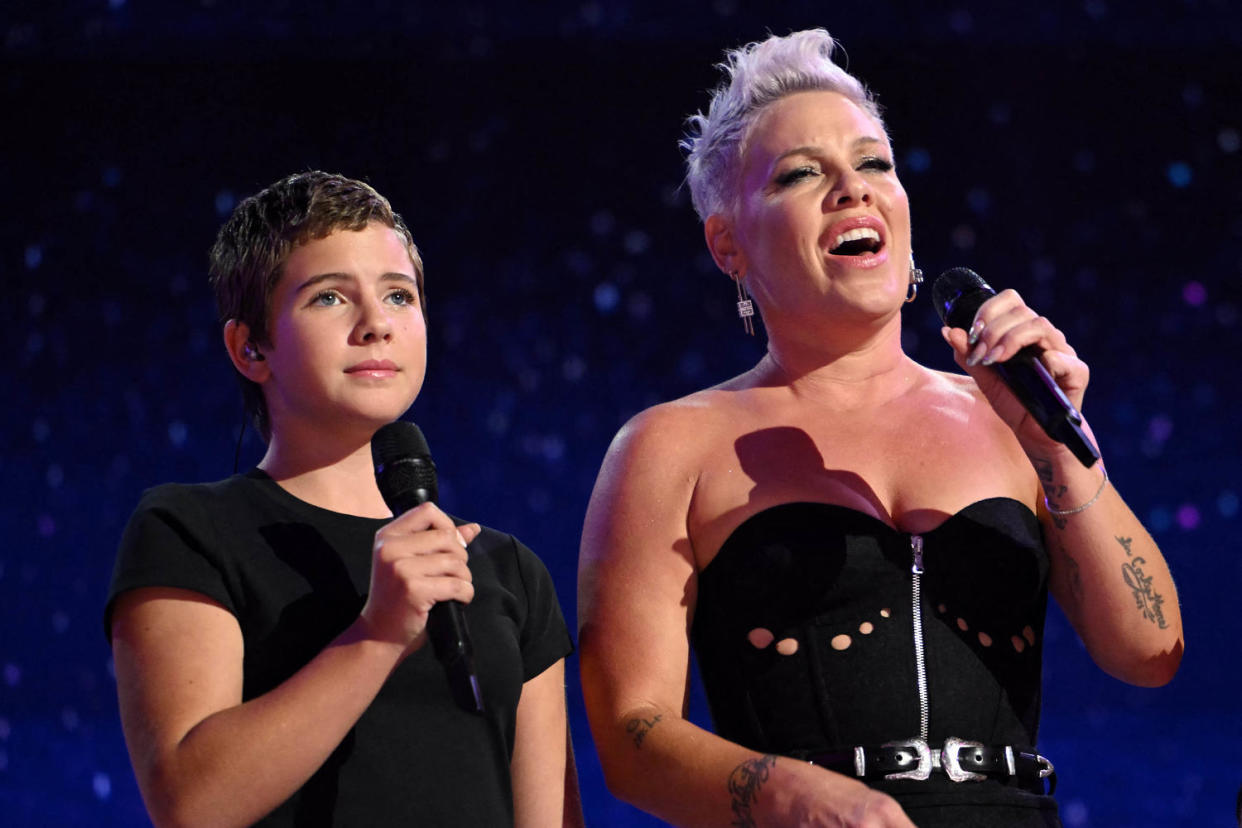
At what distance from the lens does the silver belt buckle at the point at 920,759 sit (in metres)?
1.46

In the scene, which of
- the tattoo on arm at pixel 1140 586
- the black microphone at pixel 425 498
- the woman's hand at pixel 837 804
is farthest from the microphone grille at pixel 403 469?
the tattoo on arm at pixel 1140 586

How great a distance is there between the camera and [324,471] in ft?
4.94

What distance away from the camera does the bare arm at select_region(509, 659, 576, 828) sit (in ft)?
4.94

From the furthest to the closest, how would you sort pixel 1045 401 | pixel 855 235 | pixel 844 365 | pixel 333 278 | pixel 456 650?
pixel 844 365
pixel 855 235
pixel 333 278
pixel 1045 401
pixel 456 650

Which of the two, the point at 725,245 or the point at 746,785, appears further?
the point at 725,245

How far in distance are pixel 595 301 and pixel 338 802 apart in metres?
2.04

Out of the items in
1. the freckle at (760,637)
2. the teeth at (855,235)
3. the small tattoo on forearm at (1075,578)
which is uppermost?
the teeth at (855,235)

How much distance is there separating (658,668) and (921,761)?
304 millimetres

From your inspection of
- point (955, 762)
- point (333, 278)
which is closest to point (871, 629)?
point (955, 762)

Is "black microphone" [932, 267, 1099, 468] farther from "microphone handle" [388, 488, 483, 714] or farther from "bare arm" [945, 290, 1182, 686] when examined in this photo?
"microphone handle" [388, 488, 483, 714]

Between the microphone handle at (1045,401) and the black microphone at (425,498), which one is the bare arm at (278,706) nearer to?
the black microphone at (425,498)

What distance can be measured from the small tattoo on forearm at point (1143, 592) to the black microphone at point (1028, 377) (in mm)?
240

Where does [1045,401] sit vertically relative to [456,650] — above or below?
above

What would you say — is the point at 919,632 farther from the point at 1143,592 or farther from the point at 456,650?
the point at 456,650
